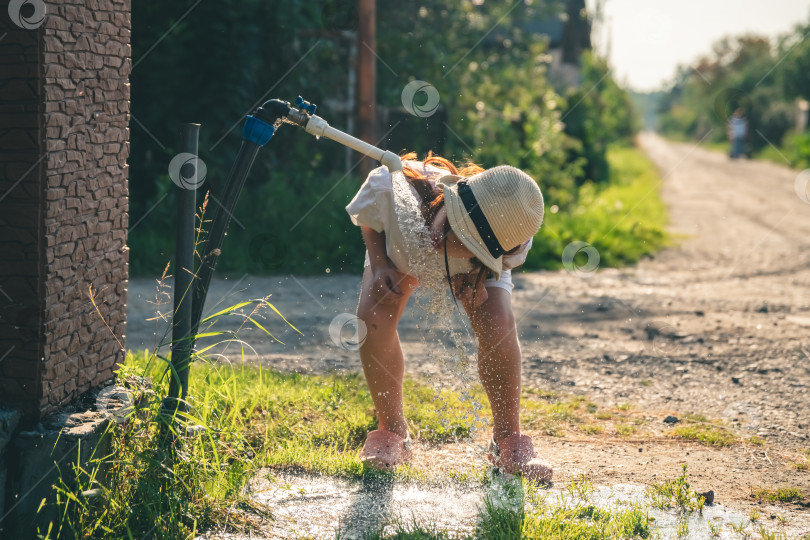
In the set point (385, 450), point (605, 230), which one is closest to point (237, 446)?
point (385, 450)

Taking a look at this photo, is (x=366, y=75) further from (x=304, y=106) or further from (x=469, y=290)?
(x=469, y=290)

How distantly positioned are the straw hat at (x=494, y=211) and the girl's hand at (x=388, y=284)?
0.30m

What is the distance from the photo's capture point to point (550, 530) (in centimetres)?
236

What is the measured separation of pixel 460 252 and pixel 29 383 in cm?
139

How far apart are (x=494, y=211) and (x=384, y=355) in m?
0.70

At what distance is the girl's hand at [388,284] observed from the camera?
2.81 m

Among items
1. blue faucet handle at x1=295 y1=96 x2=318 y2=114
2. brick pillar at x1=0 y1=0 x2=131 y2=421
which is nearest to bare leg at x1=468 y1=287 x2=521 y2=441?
blue faucet handle at x1=295 y1=96 x2=318 y2=114

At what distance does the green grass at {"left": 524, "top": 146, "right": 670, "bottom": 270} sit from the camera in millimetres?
7801

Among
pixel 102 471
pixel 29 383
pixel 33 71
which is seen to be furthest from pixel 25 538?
pixel 33 71

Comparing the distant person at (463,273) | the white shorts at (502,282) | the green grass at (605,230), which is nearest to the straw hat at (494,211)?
the distant person at (463,273)

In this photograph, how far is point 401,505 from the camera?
2600mm

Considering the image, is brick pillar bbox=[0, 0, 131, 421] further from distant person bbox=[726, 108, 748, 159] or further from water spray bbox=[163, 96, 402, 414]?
distant person bbox=[726, 108, 748, 159]

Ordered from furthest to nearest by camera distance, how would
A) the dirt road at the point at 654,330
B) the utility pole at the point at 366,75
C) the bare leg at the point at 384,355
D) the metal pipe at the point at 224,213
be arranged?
the utility pole at the point at 366,75
the dirt road at the point at 654,330
the bare leg at the point at 384,355
the metal pipe at the point at 224,213

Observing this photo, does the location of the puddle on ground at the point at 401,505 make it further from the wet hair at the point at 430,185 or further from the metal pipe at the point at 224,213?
the wet hair at the point at 430,185
